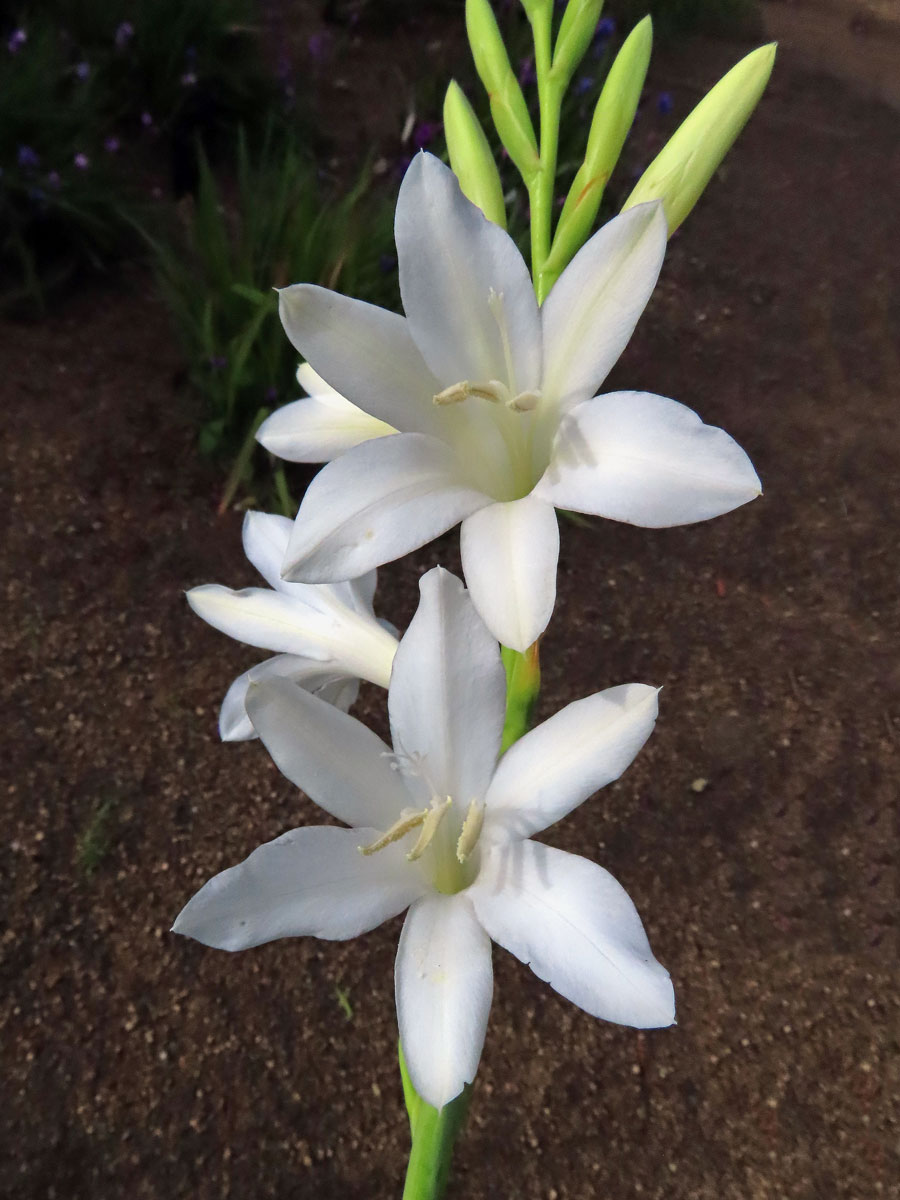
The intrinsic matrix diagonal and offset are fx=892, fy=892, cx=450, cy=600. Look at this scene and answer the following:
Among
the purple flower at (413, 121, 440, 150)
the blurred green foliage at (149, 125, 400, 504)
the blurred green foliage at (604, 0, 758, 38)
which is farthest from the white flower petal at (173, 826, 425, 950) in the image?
the blurred green foliage at (604, 0, 758, 38)

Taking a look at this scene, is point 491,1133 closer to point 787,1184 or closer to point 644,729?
point 787,1184

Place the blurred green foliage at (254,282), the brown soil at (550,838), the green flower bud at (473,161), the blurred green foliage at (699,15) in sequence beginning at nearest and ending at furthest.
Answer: the green flower bud at (473,161) → the brown soil at (550,838) → the blurred green foliage at (254,282) → the blurred green foliage at (699,15)

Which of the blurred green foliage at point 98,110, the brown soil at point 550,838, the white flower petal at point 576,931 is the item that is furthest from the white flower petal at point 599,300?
the blurred green foliage at point 98,110

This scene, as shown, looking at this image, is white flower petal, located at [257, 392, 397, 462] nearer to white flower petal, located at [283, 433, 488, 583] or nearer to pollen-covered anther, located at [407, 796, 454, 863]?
white flower petal, located at [283, 433, 488, 583]

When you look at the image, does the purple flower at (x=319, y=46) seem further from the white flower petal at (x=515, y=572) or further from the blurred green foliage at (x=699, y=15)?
the white flower petal at (x=515, y=572)

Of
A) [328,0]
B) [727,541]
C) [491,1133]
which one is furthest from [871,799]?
[328,0]

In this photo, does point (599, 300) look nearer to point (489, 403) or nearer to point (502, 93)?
point (489, 403)
